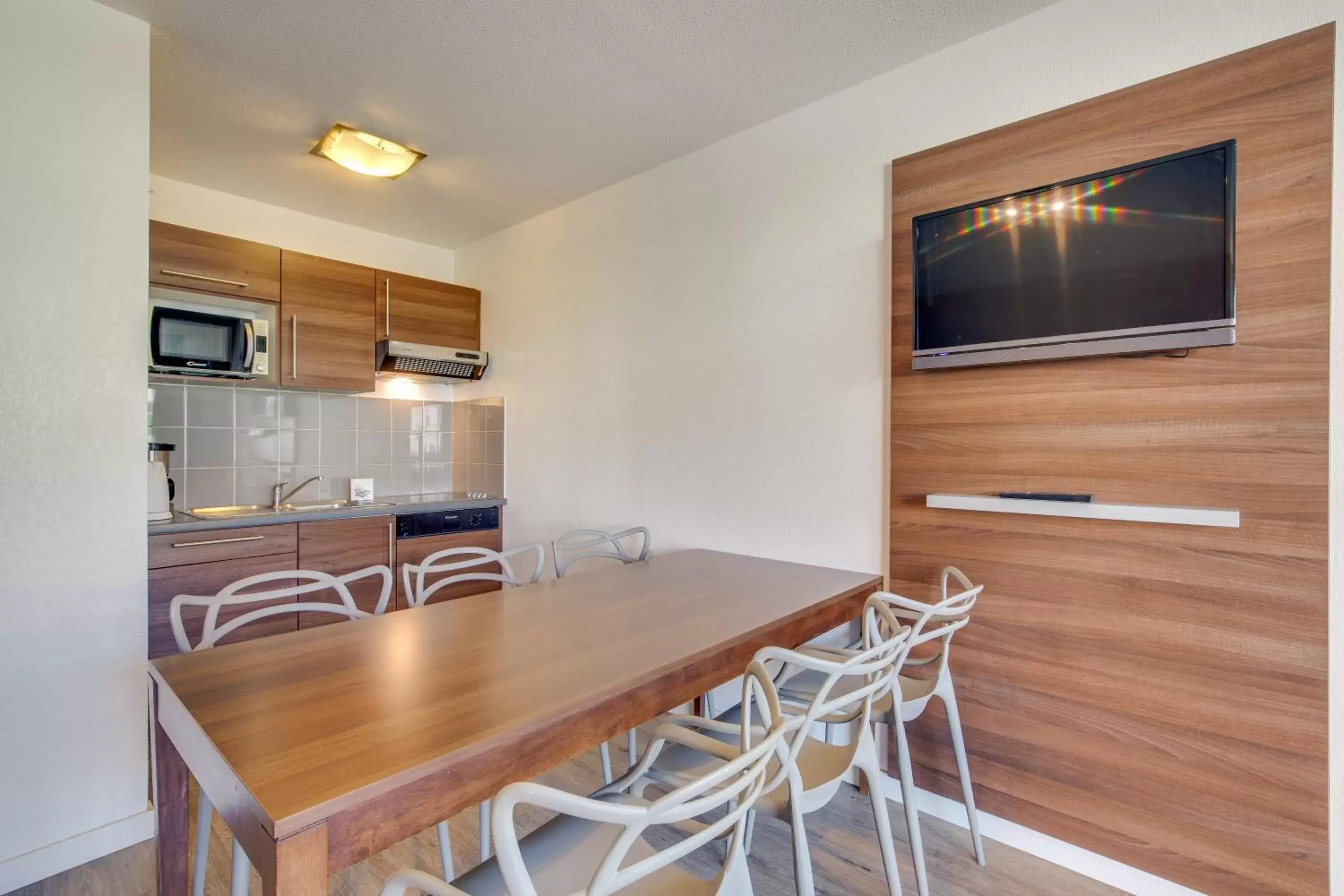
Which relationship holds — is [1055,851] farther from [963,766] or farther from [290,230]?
[290,230]

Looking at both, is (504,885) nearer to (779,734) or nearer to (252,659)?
(779,734)

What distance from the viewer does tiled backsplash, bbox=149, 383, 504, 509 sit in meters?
3.09

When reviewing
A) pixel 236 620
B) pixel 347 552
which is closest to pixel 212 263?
pixel 347 552

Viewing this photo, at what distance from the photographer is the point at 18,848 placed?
5.72 ft

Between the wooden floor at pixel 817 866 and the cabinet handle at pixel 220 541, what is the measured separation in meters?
1.11

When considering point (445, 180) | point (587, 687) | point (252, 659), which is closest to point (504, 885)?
point (587, 687)

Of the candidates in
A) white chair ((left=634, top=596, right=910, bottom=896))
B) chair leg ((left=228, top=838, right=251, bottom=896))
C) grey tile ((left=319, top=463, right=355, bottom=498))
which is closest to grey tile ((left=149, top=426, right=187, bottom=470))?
grey tile ((left=319, top=463, right=355, bottom=498))

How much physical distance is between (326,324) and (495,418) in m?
1.02

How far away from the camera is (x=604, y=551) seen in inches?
117

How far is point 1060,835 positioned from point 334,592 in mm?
3080

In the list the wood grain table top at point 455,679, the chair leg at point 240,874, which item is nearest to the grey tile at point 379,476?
the wood grain table top at point 455,679

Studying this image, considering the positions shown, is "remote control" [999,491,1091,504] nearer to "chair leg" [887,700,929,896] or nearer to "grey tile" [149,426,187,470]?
"chair leg" [887,700,929,896]

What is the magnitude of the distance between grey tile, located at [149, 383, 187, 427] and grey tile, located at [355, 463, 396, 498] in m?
0.89

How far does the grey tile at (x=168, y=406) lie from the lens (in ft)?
9.78
